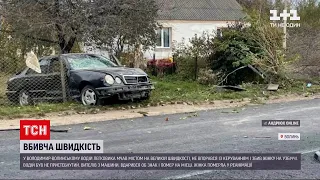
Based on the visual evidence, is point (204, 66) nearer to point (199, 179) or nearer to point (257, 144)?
point (257, 144)

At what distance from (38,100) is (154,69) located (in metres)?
10.1

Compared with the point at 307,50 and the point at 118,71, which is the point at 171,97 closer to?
the point at 118,71

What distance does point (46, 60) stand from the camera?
12.4 meters

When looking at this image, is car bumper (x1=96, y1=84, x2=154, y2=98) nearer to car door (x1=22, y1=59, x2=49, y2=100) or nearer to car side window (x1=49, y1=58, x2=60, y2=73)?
car side window (x1=49, y1=58, x2=60, y2=73)

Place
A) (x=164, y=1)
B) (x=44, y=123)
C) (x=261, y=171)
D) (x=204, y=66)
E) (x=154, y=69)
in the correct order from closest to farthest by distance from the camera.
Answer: (x=261, y=171)
(x=44, y=123)
(x=164, y=1)
(x=204, y=66)
(x=154, y=69)

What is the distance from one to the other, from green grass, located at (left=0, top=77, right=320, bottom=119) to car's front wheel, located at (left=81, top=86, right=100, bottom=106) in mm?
174

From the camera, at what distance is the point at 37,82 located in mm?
12352

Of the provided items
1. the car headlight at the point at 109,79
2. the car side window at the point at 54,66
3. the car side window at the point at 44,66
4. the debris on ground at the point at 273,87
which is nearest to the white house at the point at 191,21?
the debris on ground at the point at 273,87

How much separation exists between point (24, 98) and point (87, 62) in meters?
2.12

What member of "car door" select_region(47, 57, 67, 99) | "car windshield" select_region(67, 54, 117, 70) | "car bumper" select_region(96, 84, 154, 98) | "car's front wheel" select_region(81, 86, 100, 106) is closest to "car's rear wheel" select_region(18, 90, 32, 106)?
"car door" select_region(47, 57, 67, 99)

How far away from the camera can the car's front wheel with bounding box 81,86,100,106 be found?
37.1ft

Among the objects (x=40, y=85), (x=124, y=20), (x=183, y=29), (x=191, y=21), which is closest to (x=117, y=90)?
(x=40, y=85)

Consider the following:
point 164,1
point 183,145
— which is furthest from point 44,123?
point 164,1

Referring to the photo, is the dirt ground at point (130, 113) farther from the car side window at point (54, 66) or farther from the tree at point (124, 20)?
the tree at point (124, 20)
